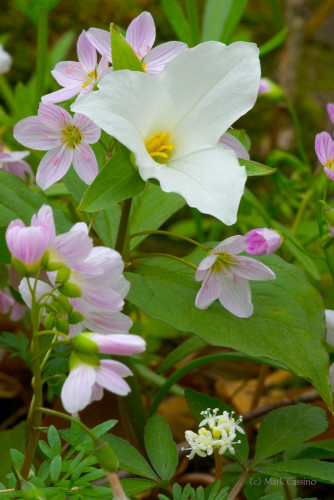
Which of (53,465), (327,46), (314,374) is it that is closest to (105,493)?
(53,465)

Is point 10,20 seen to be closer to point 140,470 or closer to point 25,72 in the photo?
point 25,72

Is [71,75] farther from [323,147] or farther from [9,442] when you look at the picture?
[9,442]

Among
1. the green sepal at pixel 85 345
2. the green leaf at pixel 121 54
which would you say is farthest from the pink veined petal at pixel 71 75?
the green sepal at pixel 85 345

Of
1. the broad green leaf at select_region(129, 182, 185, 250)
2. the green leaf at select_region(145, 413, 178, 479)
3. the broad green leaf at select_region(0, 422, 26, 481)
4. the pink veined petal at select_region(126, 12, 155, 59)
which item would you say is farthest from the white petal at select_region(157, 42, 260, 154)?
the broad green leaf at select_region(0, 422, 26, 481)

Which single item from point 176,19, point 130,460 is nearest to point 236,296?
point 130,460

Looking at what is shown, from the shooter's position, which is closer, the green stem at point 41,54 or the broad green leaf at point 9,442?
the broad green leaf at point 9,442

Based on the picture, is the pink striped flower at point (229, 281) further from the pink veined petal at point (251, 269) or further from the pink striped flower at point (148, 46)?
the pink striped flower at point (148, 46)
